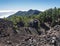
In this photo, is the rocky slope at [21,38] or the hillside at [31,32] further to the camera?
the hillside at [31,32]

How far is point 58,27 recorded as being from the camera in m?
25.7

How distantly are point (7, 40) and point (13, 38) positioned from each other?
40.5 inches

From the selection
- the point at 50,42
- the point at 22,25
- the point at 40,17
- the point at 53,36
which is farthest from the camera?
the point at 40,17

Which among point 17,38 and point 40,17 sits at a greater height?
point 40,17

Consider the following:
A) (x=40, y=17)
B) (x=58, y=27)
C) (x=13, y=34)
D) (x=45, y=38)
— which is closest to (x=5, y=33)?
→ (x=13, y=34)

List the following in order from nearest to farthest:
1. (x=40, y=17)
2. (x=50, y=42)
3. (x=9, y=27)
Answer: (x=50, y=42)
(x=9, y=27)
(x=40, y=17)

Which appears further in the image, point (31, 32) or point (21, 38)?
point (31, 32)

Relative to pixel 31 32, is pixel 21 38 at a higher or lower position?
lower

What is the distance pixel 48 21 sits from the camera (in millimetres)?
32281

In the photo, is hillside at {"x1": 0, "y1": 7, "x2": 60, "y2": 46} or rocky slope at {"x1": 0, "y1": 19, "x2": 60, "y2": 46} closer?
rocky slope at {"x1": 0, "y1": 19, "x2": 60, "y2": 46}

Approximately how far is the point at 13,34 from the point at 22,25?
5666 millimetres

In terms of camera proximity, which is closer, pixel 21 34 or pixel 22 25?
pixel 21 34

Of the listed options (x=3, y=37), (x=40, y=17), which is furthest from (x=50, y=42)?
(x=40, y=17)

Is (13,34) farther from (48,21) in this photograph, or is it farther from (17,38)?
(48,21)
